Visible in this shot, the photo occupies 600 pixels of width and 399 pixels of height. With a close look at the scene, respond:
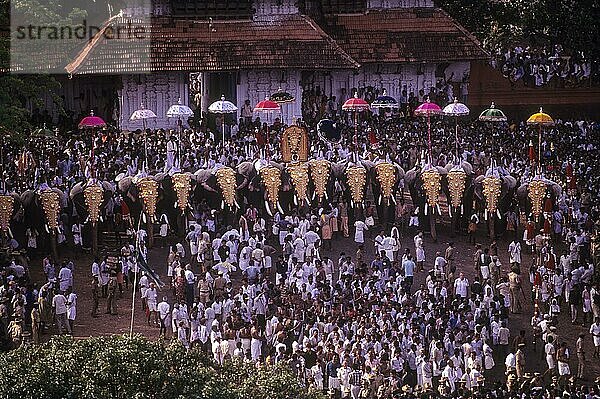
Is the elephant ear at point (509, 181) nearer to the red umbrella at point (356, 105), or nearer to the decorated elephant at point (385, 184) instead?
the decorated elephant at point (385, 184)

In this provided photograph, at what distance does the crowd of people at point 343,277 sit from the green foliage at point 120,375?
5104mm

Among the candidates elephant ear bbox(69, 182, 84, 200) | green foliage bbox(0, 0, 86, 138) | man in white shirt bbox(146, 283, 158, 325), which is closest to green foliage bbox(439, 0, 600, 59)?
green foliage bbox(0, 0, 86, 138)

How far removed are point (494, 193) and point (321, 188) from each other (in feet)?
13.9

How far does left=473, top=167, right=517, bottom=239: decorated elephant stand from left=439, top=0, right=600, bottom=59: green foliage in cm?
785

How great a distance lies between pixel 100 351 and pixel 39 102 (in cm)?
1578

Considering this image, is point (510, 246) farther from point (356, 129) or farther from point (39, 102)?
point (39, 102)

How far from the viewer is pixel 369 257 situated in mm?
33312

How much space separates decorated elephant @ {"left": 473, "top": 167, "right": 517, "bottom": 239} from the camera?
33969 mm

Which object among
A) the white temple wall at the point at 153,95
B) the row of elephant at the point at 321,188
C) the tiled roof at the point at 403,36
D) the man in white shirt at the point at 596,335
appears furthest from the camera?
the tiled roof at the point at 403,36

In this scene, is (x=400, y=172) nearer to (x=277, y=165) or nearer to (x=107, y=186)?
(x=277, y=165)

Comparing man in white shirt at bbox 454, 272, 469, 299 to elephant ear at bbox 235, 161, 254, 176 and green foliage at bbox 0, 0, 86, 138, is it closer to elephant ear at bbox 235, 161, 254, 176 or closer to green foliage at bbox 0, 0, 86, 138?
elephant ear at bbox 235, 161, 254, 176

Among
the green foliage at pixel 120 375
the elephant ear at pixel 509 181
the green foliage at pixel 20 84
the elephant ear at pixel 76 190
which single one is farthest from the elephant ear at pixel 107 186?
the green foliage at pixel 120 375

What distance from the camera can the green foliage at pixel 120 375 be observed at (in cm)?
1994

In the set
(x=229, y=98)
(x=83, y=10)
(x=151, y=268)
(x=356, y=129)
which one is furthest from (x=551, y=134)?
(x=83, y=10)
